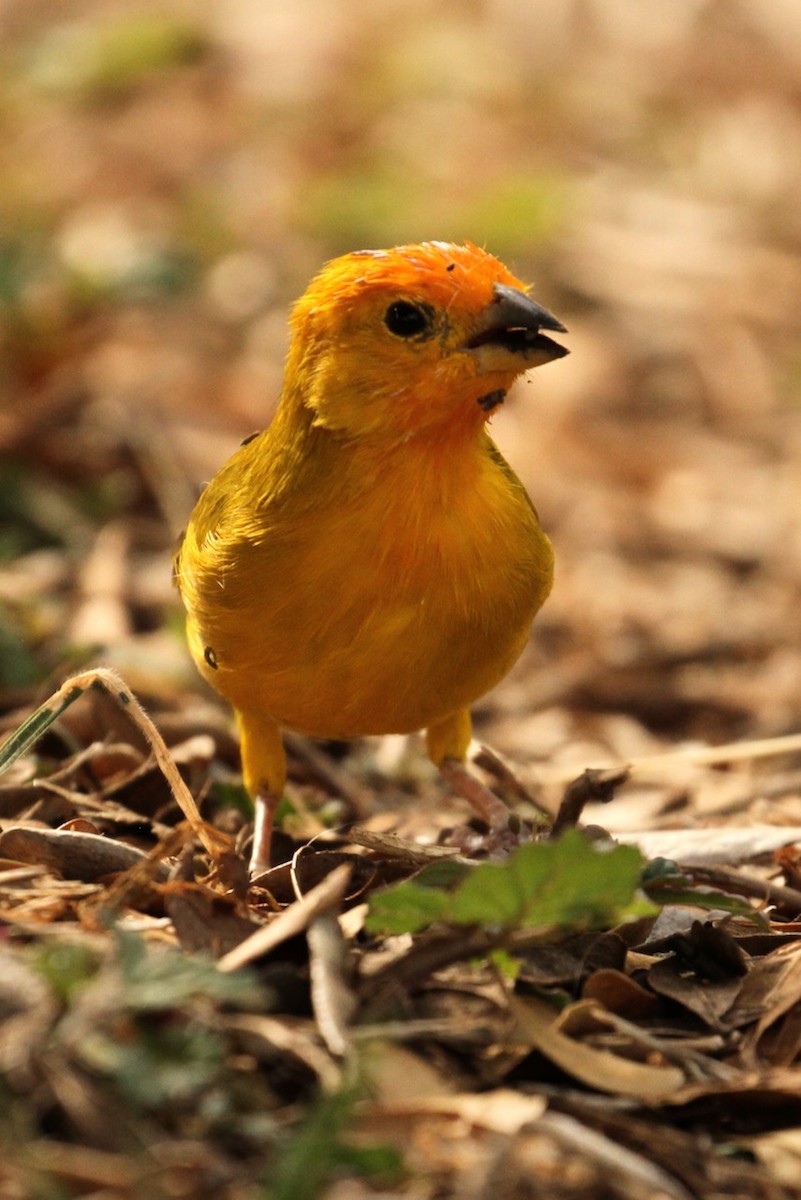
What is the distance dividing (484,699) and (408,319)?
9.05ft

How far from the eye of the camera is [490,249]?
30.3 feet

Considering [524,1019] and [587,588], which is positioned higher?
[524,1019]

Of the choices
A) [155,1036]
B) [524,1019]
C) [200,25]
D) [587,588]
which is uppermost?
[200,25]

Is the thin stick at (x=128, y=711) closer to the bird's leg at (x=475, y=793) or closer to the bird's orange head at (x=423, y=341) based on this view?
the bird's orange head at (x=423, y=341)

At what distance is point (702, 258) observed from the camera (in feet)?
32.9

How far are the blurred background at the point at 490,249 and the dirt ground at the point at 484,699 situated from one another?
1.1 inches

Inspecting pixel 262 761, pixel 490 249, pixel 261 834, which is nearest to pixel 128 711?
pixel 261 834

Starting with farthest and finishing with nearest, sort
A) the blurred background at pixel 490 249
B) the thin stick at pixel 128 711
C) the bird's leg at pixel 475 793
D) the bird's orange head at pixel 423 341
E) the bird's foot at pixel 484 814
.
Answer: the blurred background at pixel 490 249 → the bird's leg at pixel 475 793 → the bird's foot at pixel 484 814 → the bird's orange head at pixel 423 341 → the thin stick at pixel 128 711

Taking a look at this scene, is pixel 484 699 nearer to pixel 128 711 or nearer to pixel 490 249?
pixel 128 711

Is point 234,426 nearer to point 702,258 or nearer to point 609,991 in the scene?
point 702,258

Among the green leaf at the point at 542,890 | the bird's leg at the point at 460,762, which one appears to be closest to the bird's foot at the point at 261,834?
the bird's leg at the point at 460,762

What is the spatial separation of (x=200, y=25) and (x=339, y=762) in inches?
326

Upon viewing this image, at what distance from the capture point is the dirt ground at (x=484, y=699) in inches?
106

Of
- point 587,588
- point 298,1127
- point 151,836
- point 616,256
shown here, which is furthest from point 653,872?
point 616,256
